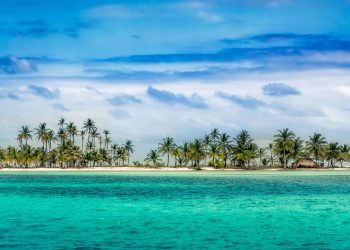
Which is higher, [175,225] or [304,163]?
[304,163]

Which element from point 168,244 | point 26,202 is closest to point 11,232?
point 168,244

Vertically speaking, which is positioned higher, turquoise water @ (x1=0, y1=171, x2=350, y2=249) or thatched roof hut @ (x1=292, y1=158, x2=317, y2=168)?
thatched roof hut @ (x1=292, y1=158, x2=317, y2=168)

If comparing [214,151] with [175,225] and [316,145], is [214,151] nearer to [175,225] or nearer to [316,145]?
[316,145]

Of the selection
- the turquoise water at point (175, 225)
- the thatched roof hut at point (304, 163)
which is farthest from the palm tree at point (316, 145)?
the turquoise water at point (175, 225)

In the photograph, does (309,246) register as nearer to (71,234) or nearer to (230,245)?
(230,245)

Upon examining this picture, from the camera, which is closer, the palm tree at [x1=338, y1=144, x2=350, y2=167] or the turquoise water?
the turquoise water

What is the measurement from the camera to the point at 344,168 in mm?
191250

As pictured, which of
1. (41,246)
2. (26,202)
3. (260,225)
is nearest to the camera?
(41,246)

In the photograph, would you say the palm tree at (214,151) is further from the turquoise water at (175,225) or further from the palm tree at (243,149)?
the turquoise water at (175,225)

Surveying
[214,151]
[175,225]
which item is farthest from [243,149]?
[175,225]

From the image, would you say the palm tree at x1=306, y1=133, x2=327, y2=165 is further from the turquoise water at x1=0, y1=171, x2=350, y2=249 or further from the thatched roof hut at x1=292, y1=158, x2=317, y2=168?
the turquoise water at x1=0, y1=171, x2=350, y2=249

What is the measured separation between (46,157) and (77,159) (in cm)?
1131

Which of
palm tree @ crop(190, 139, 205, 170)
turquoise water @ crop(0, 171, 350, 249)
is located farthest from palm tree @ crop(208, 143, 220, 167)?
turquoise water @ crop(0, 171, 350, 249)

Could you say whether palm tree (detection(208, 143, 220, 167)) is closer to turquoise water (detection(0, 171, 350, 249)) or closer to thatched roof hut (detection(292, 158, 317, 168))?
thatched roof hut (detection(292, 158, 317, 168))
